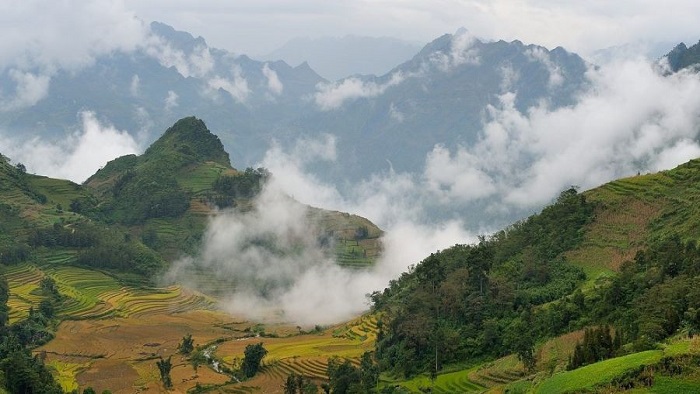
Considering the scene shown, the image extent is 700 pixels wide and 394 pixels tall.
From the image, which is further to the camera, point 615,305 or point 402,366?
point 402,366

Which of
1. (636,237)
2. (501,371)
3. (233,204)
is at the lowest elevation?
(501,371)

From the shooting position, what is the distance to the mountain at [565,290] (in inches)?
1407

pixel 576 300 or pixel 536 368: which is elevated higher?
pixel 576 300

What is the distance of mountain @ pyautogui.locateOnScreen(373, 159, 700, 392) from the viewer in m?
35.8

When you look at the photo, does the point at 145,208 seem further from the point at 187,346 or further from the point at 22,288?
the point at 187,346

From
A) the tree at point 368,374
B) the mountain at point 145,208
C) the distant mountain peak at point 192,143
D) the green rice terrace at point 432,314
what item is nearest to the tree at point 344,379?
the green rice terrace at point 432,314

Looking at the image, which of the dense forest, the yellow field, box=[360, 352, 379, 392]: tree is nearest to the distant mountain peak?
the yellow field

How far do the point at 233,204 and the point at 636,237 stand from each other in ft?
238

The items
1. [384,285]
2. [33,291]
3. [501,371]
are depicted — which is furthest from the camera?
[384,285]

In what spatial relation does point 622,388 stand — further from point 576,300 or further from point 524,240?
point 524,240

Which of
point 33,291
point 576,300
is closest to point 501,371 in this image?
point 576,300

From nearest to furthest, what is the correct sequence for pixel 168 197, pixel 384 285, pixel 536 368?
pixel 536 368 → pixel 384 285 → pixel 168 197

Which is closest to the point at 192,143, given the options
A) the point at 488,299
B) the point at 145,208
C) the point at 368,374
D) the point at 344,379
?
the point at 145,208

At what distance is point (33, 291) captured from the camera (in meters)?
73.2
